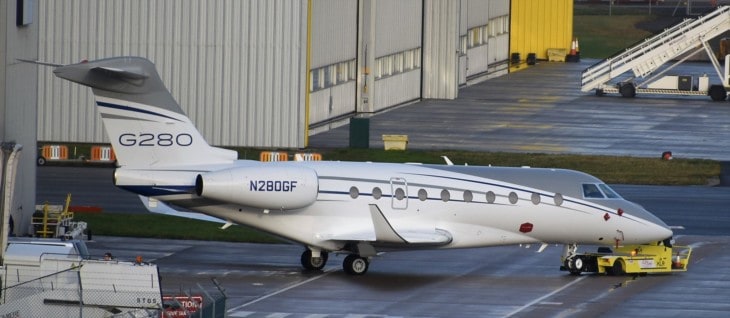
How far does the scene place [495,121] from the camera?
79000 millimetres

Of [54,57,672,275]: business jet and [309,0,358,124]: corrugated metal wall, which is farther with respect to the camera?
[309,0,358,124]: corrugated metal wall

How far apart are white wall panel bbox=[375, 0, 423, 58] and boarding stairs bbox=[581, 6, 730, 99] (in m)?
12.6

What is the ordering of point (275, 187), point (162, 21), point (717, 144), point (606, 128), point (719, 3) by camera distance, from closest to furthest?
point (275, 187) → point (162, 21) → point (717, 144) → point (606, 128) → point (719, 3)

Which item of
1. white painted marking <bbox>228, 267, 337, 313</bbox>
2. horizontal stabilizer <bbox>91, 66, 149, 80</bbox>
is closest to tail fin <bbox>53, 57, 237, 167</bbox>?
horizontal stabilizer <bbox>91, 66, 149, 80</bbox>

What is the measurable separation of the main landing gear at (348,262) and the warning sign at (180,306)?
8.18 meters

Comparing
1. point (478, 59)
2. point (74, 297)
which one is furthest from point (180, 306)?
point (478, 59)

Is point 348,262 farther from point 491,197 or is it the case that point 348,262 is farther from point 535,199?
point 535,199

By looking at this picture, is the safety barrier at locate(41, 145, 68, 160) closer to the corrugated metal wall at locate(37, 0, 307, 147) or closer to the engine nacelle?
the corrugated metal wall at locate(37, 0, 307, 147)

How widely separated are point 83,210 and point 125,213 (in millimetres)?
1308

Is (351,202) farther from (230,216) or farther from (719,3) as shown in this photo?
(719,3)

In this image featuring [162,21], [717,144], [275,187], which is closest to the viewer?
[275,187]

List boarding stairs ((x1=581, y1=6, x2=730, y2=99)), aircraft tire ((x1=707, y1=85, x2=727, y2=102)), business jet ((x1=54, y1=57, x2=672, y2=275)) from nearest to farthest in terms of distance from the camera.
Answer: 1. business jet ((x1=54, y1=57, x2=672, y2=275))
2. aircraft tire ((x1=707, y1=85, x2=727, y2=102))
3. boarding stairs ((x1=581, y1=6, x2=730, y2=99))

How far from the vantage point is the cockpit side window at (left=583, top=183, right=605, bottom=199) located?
4266 cm

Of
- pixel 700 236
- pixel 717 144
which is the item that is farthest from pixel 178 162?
pixel 717 144
